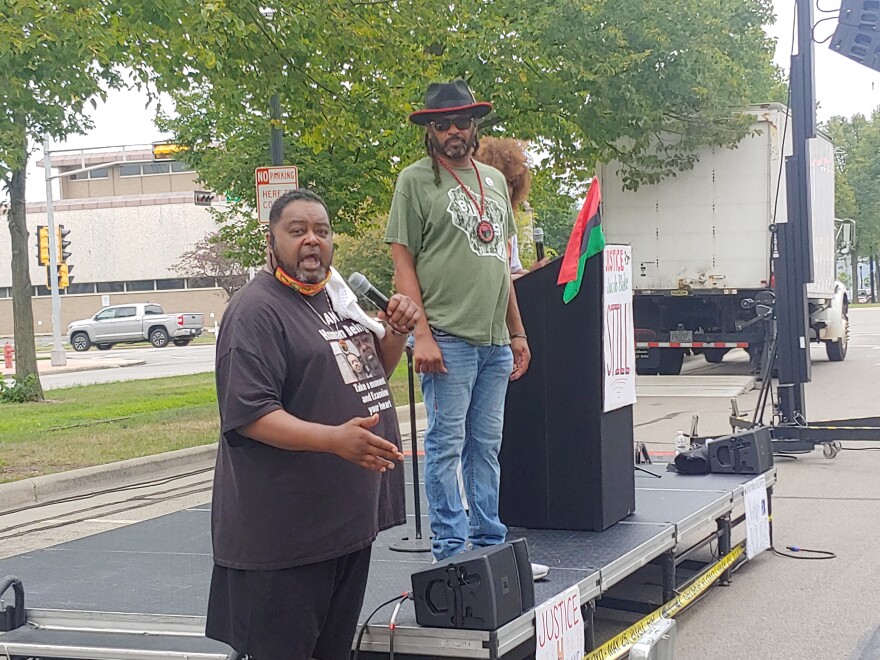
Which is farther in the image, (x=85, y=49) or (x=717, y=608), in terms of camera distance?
(x=85, y=49)

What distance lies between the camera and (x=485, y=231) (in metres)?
4.14

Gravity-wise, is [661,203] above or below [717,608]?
above

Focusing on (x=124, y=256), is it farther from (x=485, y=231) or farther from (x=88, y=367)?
(x=485, y=231)

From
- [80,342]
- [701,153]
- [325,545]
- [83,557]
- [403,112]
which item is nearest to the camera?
[325,545]

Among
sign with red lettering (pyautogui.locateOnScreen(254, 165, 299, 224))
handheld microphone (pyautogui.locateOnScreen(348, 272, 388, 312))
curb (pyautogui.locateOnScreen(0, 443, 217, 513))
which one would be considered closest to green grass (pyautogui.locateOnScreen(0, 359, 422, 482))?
curb (pyautogui.locateOnScreen(0, 443, 217, 513))

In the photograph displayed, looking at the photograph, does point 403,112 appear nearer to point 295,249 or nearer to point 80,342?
point 295,249

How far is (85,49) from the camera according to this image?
821 cm

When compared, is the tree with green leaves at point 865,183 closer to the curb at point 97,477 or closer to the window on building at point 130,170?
the window on building at point 130,170

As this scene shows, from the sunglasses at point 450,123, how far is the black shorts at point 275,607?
174cm

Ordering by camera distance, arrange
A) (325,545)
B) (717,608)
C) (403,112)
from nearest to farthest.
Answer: (325,545)
(717,608)
(403,112)

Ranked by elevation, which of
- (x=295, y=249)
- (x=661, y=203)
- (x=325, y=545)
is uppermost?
(x=661, y=203)

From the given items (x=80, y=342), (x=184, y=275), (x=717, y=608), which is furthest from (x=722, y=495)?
(x=184, y=275)

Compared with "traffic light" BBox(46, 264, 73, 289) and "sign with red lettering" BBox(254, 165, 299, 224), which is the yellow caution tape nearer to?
"sign with red lettering" BBox(254, 165, 299, 224)

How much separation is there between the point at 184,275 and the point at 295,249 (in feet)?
193
